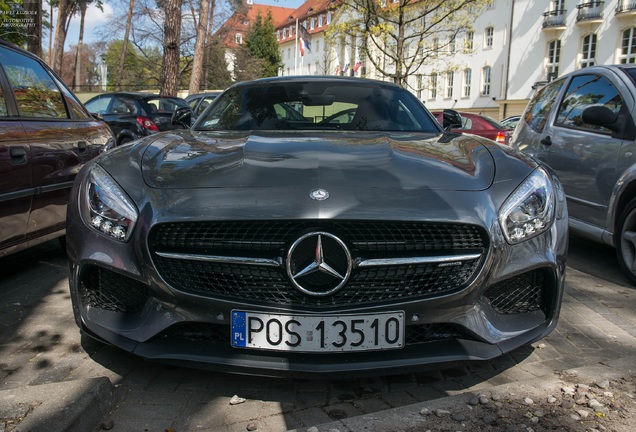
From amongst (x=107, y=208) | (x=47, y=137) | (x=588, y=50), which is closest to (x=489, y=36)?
(x=588, y=50)

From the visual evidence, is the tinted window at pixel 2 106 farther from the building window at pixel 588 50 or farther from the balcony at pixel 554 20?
the balcony at pixel 554 20

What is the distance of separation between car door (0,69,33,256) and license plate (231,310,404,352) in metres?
2.22

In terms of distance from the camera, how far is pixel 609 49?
1297 inches

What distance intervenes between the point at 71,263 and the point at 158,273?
1.76 feet

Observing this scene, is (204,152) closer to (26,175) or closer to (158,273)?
(158,273)

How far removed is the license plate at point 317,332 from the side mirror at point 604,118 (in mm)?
3297

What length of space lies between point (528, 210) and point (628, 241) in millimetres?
2435

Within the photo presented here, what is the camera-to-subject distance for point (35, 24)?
12.2 metres

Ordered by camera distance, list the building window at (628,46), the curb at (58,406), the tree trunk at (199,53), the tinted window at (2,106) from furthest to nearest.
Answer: the building window at (628,46), the tree trunk at (199,53), the tinted window at (2,106), the curb at (58,406)

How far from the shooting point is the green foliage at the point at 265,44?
68500mm

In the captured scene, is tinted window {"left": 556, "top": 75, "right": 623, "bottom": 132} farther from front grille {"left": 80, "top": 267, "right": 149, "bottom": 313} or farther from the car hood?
front grille {"left": 80, "top": 267, "right": 149, "bottom": 313}

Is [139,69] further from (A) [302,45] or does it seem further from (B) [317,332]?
(B) [317,332]

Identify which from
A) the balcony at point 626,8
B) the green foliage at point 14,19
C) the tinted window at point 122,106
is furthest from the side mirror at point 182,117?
the balcony at point 626,8

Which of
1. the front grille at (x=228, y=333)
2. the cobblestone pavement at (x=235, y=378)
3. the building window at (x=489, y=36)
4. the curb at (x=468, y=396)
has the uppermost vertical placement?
the building window at (x=489, y=36)
